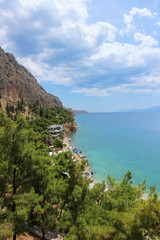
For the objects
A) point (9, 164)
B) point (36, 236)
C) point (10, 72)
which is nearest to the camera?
point (9, 164)

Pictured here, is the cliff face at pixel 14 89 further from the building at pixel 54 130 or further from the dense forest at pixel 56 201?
the dense forest at pixel 56 201

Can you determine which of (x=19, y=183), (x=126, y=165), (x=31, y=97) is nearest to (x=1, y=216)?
(x=19, y=183)

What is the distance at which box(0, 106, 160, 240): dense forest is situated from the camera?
4.81 meters

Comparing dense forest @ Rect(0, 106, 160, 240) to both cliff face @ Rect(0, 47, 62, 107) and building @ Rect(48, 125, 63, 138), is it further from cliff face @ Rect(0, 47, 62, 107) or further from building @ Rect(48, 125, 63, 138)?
cliff face @ Rect(0, 47, 62, 107)

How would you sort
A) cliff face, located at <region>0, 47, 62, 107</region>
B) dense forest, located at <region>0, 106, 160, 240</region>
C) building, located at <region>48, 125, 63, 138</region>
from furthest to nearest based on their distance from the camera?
1. cliff face, located at <region>0, 47, 62, 107</region>
2. building, located at <region>48, 125, 63, 138</region>
3. dense forest, located at <region>0, 106, 160, 240</region>

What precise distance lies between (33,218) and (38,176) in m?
2.41

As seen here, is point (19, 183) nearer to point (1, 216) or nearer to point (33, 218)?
point (1, 216)

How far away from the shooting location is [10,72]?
8062 centimetres

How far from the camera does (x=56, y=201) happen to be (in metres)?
7.72

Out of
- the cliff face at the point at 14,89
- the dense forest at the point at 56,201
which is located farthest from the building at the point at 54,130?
the dense forest at the point at 56,201

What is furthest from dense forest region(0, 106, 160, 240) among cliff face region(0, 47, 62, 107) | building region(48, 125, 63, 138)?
cliff face region(0, 47, 62, 107)

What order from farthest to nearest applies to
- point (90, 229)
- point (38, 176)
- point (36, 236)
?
point (36, 236)
point (38, 176)
point (90, 229)

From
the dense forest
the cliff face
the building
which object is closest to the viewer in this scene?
the dense forest

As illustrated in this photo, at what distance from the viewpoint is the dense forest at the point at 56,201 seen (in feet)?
15.8
